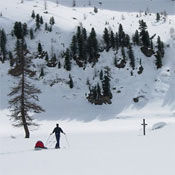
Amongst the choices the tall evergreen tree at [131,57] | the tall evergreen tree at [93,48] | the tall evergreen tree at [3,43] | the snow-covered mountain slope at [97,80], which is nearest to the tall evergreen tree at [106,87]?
the snow-covered mountain slope at [97,80]

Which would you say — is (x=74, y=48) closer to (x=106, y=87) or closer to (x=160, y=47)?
(x=106, y=87)

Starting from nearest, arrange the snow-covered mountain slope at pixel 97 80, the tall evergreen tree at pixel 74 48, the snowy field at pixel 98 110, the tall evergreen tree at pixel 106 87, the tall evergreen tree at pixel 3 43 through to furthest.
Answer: the snowy field at pixel 98 110 → the snow-covered mountain slope at pixel 97 80 → the tall evergreen tree at pixel 106 87 → the tall evergreen tree at pixel 3 43 → the tall evergreen tree at pixel 74 48

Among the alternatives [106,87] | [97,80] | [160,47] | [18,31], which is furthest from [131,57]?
[18,31]

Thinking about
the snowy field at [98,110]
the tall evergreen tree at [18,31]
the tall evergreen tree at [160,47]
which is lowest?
the snowy field at [98,110]

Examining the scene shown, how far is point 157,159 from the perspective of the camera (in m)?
11.2

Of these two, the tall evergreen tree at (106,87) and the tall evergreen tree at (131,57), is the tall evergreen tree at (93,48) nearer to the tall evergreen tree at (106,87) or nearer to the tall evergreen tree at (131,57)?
the tall evergreen tree at (131,57)

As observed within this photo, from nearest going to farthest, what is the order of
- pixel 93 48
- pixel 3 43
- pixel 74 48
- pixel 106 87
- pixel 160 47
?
pixel 106 87 < pixel 160 47 < pixel 93 48 < pixel 74 48 < pixel 3 43

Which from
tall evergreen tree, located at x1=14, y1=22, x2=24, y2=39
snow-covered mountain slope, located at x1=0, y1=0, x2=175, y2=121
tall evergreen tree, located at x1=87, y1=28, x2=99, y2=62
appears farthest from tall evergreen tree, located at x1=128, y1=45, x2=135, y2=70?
tall evergreen tree, located at x1=14, y1=22, x2=24, y2=39

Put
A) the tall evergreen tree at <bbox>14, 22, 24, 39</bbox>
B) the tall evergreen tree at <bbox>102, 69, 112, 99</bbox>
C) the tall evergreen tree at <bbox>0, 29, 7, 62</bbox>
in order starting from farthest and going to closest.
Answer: the tall evergreen tree at <bbox>14, 22, 24, 39</bbox> → the tall evergreen tree at <bbox>0, 29, 7, 62</bbox> → the tall evergreen tree at <bbox>102, 69, 112, 99</bbox>

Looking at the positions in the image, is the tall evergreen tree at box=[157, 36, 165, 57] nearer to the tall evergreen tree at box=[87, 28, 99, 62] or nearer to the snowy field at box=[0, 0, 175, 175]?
the snowy field at box=[0, 0, 175, 175]

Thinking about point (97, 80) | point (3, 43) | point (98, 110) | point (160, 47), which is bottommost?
point (98, 110)

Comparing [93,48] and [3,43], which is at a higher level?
[3,43]

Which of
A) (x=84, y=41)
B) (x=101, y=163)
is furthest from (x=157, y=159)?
(x=84, y=41)

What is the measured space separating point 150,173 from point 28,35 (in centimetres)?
9144
